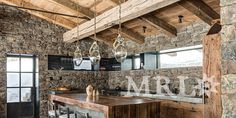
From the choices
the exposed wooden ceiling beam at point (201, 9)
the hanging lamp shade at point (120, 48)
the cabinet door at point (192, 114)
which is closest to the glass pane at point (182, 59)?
the exposed wooden ceiling beam at point (201, 9)

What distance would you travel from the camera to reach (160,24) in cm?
556

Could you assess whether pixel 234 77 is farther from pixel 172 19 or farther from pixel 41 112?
pixel 41 112

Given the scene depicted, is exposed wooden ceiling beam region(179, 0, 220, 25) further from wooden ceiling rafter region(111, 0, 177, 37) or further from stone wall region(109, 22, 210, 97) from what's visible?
wooden ceiling rafter region(111, 0, 177, 37)

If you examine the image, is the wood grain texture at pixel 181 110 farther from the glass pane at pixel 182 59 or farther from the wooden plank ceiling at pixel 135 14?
the wooden plank ceiling at pixel 135 14

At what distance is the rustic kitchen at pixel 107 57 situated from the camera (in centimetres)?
425

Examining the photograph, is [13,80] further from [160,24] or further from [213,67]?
[213,67]

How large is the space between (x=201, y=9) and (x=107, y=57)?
4.24 meters

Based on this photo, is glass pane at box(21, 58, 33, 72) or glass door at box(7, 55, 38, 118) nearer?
glass door at box(7, 55, 38, 118)

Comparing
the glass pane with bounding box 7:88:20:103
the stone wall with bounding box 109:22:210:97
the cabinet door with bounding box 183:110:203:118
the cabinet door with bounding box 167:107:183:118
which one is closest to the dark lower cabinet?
the glass pane with bounding box 7:88:20:103

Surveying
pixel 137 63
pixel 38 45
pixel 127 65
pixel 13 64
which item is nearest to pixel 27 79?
pixel 13 64

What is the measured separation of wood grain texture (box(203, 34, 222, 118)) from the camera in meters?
3.00

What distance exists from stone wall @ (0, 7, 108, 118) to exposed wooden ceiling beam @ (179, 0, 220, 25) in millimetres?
4203

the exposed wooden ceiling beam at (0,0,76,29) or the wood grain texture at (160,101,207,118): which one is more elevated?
the exposed wooden ceiling beam at (0,0,76,29)

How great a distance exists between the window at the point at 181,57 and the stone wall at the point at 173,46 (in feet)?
0.43
